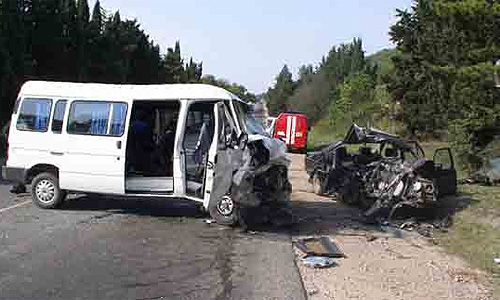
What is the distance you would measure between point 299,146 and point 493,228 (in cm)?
2249

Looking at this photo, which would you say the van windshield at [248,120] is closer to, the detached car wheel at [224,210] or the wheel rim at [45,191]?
the detached car wheel at [224,210]

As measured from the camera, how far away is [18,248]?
7.77m

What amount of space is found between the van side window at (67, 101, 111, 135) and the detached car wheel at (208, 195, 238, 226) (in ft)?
8.10

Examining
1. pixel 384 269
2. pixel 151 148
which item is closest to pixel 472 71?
pixel 151 148

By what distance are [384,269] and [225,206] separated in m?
3.12

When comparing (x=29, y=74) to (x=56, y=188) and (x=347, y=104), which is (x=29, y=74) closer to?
(x=56, y=188)

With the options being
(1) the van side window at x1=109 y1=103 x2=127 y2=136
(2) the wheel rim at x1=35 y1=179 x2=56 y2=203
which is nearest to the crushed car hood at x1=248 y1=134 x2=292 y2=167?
(1) the van side window at x1=109 y1=103 x2=127 y2=136

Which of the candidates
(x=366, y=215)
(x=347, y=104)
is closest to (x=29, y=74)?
(x=366, y=215)

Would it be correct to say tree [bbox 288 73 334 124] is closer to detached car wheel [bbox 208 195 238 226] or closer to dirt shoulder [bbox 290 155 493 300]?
dirt shoulder [bbox 290 155 493 300]

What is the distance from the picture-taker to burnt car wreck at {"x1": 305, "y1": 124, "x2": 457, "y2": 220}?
1062 cm

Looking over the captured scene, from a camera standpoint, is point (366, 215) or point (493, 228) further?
point (366, 215)

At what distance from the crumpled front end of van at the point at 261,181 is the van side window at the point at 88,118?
9.15 feet

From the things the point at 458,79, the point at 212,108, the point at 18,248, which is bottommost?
the point at 18,248

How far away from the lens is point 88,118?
10.3m
